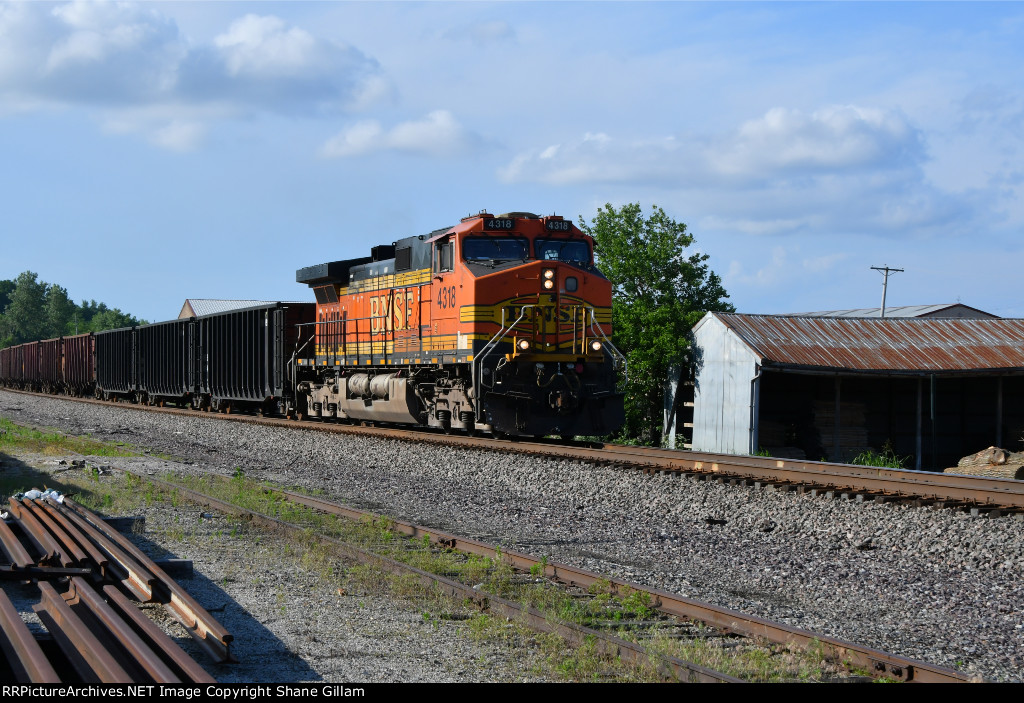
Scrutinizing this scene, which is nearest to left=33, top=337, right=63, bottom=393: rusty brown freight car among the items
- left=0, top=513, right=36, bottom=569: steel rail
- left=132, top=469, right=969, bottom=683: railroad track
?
left=132, top=469, right=969, bottom=683: railroad track

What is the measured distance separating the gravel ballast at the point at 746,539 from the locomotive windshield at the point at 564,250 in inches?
153

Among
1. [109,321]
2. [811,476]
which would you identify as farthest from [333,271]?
[109,321]

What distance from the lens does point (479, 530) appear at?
9.88 metres

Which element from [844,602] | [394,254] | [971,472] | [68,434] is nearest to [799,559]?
[844,602]

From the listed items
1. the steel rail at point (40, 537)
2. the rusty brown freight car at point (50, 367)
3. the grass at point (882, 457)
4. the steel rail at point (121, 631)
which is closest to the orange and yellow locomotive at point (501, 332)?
the steel rail at point (40, 537)

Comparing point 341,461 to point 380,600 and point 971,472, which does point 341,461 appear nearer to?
point 380,600

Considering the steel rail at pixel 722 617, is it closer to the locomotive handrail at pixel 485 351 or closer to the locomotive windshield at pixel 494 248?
the locomotive handrail at pixel 485 351

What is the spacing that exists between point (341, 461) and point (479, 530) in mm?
6951

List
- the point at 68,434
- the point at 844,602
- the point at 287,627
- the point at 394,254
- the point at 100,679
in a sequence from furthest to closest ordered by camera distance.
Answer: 1. the point at 68,434
2. the point at 394,254
3. the point at 844,602
4. the point at 287,627
5. the point at 100,679

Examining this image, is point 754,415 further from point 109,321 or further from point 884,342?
point 109,321

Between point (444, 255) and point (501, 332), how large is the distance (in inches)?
81.9

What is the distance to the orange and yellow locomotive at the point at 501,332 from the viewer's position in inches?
636

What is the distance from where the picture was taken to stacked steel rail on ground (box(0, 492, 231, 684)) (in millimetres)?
4289

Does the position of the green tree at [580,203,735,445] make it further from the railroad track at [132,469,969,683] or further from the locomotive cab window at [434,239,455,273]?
the railroad track at [132,469,969,683]
